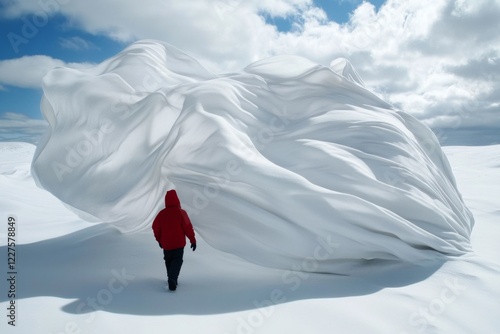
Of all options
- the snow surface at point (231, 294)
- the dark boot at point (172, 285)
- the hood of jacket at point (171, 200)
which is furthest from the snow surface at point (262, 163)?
the dark boot at point (172, 285)

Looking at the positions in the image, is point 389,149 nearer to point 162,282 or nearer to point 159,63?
point 162,282

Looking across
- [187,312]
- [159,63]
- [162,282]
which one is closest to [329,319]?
[187,312]

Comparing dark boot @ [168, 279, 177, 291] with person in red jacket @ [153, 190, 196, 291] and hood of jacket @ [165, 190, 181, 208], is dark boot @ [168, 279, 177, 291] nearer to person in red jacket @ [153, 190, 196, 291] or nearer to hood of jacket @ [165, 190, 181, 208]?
person in red jacket @ [153, 190, 196, 291]

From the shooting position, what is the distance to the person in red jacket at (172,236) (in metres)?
3.95

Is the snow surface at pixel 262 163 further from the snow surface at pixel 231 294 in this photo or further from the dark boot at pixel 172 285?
the dark boot at pixel 172 285

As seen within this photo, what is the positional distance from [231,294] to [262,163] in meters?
1.67

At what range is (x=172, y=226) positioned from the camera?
398cm

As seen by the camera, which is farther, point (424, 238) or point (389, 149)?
point (389, 149)

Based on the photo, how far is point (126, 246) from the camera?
521 centimetres

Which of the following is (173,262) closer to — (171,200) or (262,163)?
(171,200)

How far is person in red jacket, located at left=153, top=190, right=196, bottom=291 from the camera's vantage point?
13.0 ft

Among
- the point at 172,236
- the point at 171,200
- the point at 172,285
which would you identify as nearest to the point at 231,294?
the point at 172,285

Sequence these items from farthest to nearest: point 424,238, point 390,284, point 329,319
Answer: point 424,238 → point 390,284 → point 329,319

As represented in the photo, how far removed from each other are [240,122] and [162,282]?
2.53m
